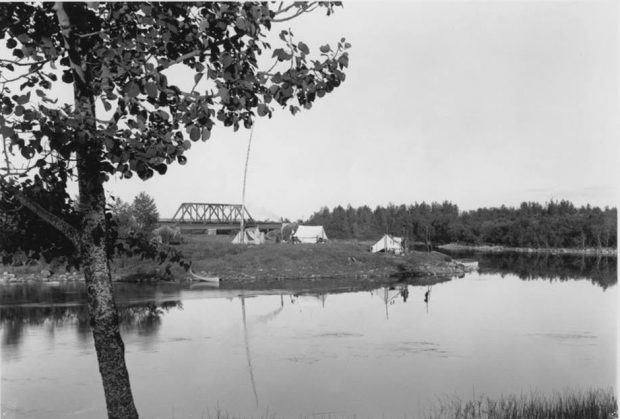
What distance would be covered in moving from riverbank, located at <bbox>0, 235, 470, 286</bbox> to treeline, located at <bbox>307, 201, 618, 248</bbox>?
65652mm

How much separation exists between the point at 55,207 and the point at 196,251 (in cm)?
4880

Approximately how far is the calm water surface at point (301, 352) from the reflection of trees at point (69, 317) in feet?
0.26

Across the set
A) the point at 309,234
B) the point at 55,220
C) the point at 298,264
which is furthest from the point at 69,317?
the point at 309,234

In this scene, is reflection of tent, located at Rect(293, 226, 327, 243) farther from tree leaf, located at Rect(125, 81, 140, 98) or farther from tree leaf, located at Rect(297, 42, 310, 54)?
tree leaf, located at Rect(125, 81, 140, 98)

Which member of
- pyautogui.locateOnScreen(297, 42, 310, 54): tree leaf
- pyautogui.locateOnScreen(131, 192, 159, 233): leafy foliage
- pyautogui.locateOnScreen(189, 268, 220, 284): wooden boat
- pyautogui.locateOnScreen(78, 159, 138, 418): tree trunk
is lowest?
pyautogui.locateOnScreen(189, 268, 220, 284): wooden boat

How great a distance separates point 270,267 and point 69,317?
82.2 ft

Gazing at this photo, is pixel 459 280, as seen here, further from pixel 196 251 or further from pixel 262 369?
pixel 262 369

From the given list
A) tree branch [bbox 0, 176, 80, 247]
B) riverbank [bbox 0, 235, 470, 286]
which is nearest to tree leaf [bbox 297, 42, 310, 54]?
tree branch [bbox 0, 176, 80, 247]

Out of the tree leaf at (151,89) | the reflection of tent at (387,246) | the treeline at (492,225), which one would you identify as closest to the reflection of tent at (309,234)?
the reflection of tent at (387,246)

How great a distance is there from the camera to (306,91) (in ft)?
16.8

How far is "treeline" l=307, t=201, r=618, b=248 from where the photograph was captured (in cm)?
13325

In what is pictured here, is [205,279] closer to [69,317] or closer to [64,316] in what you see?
[64,316]

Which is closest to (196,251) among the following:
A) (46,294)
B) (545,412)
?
(46,294)

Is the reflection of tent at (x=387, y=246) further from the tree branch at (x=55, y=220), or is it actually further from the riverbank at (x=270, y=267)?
the tree branch at (x=55, y=220)
